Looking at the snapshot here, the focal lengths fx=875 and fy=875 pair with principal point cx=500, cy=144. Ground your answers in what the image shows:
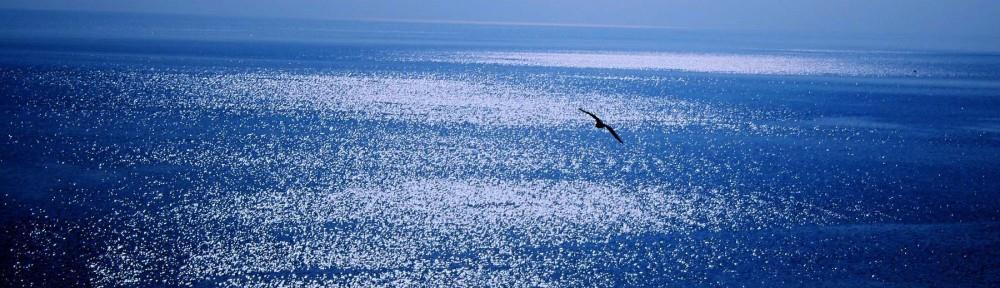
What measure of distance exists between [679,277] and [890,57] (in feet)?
303

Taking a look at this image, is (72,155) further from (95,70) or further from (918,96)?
(918,96)

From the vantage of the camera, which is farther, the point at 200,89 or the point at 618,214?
the point at 200,89

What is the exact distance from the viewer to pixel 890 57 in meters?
95.6

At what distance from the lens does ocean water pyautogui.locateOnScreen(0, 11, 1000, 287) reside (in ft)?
43.5

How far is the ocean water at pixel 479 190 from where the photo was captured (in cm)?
1327

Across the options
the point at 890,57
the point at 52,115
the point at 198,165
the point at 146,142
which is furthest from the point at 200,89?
the point at 890,57

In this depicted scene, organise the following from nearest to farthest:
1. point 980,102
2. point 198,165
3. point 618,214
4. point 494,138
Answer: point 618,214 → point 198,165 → point 494,138 → point 980,102

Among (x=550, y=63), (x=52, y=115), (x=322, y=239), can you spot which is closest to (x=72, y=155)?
(x=52, y=115)

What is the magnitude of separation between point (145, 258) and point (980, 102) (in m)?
43.0

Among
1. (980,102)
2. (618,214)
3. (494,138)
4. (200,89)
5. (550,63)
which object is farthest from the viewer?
(550,63)

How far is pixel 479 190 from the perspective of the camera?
18969 mm

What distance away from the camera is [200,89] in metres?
41.2

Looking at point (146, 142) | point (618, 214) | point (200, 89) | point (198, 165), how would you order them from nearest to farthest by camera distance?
point (618, 214), point (198, 165), point (146, 142), point (200, 89)

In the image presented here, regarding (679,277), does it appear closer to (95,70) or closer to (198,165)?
(198,165)
